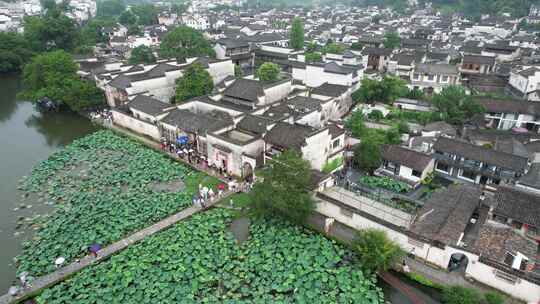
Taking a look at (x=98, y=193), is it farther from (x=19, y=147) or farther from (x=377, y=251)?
(x=377, y=251)

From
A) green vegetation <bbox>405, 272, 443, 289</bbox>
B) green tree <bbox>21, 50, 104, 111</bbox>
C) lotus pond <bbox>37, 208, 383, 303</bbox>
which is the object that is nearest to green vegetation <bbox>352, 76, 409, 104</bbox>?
lotus pond <bbox>37, 208, 383, 303</bbox>

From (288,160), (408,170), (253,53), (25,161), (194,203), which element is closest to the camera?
(288,160)

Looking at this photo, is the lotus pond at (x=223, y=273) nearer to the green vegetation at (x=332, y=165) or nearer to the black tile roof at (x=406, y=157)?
the green vegetation at (x=332, y=165)

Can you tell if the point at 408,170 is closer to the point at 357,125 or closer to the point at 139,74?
the point at 357,125

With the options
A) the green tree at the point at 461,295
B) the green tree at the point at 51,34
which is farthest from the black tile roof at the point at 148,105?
the green tree at the point at 51,34

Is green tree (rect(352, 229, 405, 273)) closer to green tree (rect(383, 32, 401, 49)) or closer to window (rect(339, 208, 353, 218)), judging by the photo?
window (rect(339, 208, 353, 218))

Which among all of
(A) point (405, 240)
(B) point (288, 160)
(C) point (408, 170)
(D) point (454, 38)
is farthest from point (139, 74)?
(D) point (454, 38)

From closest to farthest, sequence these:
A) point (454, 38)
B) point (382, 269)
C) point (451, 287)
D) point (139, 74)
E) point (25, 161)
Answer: point (451, 287)
point (382, 269)
point (25, 161)
point (139, 74)
point (454, 38)
